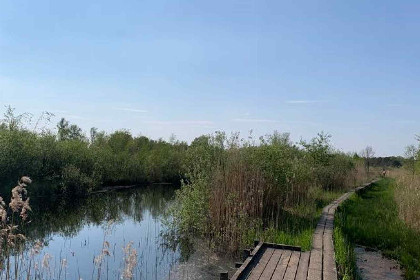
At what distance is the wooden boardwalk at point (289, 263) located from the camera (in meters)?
5.95

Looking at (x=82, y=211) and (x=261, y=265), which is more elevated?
(x=261, y=265)

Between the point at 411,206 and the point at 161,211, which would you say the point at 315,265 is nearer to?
the point at 411,206

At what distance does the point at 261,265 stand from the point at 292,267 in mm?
512

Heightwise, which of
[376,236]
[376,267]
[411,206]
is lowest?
[376,267]

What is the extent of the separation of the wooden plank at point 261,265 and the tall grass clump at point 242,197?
1.16 meters

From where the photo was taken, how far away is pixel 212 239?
1033 cm

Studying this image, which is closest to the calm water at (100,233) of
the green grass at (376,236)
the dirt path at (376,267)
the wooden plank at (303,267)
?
the wooden plank at (303,267)

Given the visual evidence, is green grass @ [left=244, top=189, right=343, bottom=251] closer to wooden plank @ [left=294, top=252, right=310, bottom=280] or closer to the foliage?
wooden plank @ [left=294, top=252, right=310, bottom=280]

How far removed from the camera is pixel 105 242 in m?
4.56

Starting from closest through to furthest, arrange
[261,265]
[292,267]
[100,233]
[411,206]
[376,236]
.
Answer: [292,267]
[261,265]
[376,236]
[411,206]
[100,233]

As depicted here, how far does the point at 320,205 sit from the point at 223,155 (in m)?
6.01

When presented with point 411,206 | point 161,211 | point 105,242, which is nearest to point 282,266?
point 105,242

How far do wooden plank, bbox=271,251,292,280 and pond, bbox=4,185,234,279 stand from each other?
1829 millimetres

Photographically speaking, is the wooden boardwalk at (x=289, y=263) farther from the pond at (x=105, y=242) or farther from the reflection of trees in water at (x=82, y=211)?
the reflection of trees in water at (x=82, y=211)
